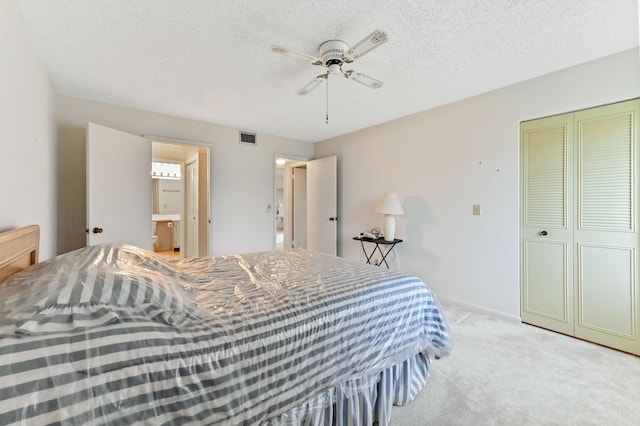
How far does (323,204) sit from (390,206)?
159 centimetres

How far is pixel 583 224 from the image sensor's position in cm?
231

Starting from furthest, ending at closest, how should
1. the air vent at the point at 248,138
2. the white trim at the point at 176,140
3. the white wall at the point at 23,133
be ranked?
the air vent at the point at 248,138 < the white trim at the point at 176,140 < the white wall at the point at 23,133

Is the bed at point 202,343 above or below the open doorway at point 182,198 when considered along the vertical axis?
below

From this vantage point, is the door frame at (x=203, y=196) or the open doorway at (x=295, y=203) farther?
the open doorway at (x=295, y=203)

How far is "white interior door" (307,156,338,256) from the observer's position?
460 cm

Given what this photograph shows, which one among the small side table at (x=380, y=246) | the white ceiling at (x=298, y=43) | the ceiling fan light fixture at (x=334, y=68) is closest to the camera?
the white ceiling at (x=298, y=43)

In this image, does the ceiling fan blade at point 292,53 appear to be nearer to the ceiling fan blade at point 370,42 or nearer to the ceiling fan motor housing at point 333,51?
the ceiling fan motor housing at point 333,51

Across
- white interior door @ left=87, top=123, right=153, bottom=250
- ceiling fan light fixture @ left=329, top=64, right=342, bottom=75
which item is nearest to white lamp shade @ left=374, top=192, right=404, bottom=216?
ceiling fan light fixture @ left=329, top=64, right=342, bottom=75

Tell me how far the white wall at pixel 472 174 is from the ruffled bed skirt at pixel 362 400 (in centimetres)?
175

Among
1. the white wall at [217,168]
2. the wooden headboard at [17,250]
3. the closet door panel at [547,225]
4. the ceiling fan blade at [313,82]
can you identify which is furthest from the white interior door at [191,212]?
the closet door panel at [547,225]

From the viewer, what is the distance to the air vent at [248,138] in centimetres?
418

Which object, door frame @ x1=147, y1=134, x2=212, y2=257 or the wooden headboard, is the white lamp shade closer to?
door frame @ x1=147, y1=134, x2=212, y2=257

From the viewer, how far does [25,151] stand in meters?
1.81

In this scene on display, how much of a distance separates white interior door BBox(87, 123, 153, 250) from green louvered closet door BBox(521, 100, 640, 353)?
422 centimetres
